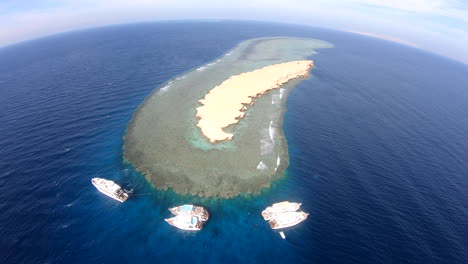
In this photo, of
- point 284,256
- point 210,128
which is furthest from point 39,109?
point 284,256

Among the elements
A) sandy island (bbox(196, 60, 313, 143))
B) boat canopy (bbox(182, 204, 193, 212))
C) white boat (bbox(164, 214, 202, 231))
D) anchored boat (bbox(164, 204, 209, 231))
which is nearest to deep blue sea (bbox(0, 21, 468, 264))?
white boat (bbox(164, 214, 202, 231))

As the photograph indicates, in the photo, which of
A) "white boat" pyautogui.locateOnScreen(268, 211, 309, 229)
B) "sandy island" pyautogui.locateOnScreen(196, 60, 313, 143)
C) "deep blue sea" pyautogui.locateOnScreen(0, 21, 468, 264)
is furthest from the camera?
Answer: "sandy island" pyautogui.locateOnScreen(196, 60, 313, 143)

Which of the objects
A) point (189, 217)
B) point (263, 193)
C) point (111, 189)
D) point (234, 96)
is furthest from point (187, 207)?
point (234, 96)

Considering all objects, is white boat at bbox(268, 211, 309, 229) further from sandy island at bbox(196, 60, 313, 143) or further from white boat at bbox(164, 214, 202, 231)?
sandy island at bbox(196, 60, 313, 143)

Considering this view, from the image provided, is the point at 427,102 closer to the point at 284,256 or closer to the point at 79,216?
the point at 284,256

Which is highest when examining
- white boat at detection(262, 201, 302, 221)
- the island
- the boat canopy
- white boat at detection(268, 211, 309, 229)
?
the island

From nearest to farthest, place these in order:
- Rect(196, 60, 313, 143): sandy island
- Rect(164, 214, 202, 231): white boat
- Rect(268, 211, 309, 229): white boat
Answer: Rect(164, 214, 202, 231): white boat
Rect(268, 211, 309, 229): white boat
Rect(196, 60, 313, 143): sandy island
